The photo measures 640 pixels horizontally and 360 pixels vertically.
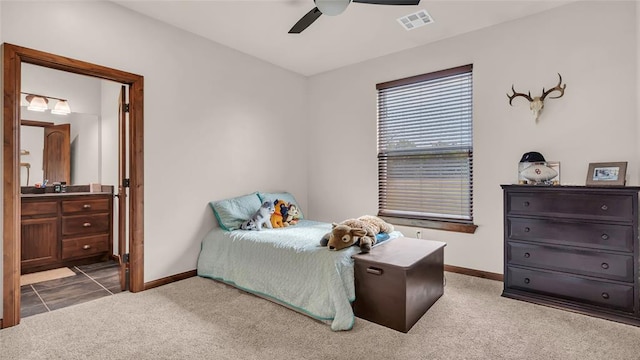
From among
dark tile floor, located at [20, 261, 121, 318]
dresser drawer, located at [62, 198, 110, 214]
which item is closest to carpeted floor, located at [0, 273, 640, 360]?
dark tile floor, located at [20, 261, 121, 318]

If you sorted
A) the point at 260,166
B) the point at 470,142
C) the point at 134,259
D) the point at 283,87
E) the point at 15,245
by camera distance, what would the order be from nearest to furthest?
the point at 15,245 < the point at 134,259 < the point at 470,142 < the point at 260,166 < the point at 283,87

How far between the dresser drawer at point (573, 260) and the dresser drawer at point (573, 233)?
6 cm

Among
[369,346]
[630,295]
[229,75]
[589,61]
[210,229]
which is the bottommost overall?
[369,346]

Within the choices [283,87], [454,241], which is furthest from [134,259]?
[454,241]

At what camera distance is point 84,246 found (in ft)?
12.8

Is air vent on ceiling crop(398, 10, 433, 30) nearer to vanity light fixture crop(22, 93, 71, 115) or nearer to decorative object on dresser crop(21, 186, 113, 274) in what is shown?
decorative object on dresser crop(21, 186, 113, 274)

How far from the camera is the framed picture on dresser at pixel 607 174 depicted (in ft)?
8.07

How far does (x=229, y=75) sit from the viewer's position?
12.4ft

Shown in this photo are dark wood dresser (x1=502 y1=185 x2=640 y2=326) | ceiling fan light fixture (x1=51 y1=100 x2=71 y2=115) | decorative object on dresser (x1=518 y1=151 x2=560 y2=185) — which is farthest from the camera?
ceiling fan light fixture (x1=51 y1=100 x2=71 y2=115)

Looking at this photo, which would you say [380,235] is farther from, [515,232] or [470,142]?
[470,142]

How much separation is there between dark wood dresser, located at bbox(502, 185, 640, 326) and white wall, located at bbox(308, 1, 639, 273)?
17.3 inches

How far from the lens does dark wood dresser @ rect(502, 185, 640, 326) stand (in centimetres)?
229

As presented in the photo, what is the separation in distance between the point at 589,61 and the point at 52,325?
4887 mm

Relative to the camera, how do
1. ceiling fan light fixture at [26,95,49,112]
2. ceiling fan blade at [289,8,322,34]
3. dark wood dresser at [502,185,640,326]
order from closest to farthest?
dark wood dresser at [502,185,640,326] < ceiling fan blade at [289,8,322,34] < ceiling fan light fixture at [26,95,49,112]
